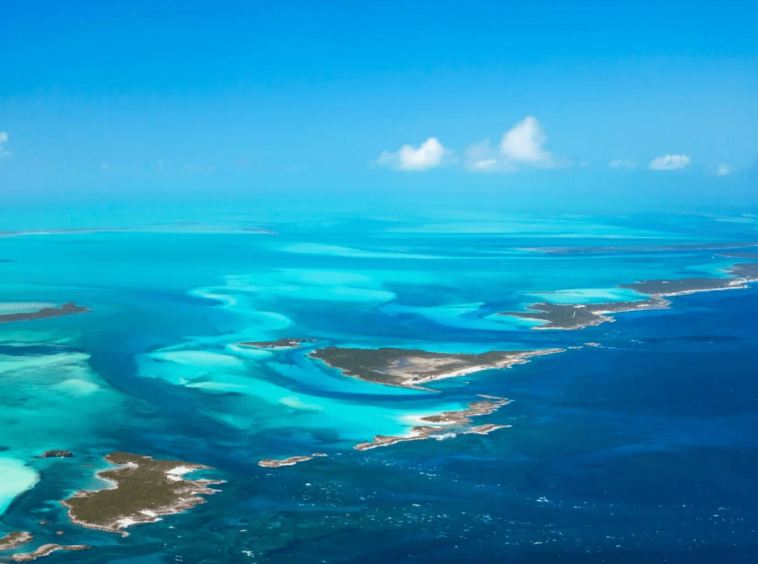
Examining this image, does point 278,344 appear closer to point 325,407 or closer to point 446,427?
point 325,407

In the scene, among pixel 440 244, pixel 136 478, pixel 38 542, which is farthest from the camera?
pixel 440 244

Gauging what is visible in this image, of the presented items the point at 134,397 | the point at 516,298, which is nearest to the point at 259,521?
the point at 134,397

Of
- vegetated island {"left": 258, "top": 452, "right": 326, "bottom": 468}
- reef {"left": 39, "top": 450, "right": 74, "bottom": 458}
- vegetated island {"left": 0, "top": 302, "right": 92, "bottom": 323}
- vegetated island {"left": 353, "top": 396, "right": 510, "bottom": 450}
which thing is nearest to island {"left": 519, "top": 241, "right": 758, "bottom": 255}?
vegetated island {"left": 0, "top": 302, "right": 92, "bottom": 323}

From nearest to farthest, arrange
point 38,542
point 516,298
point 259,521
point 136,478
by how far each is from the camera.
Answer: point 38,542
point 259,521
point 136,478
point 516,298

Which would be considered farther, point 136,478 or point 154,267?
point 154,267

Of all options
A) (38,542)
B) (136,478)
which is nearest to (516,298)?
(136,478)

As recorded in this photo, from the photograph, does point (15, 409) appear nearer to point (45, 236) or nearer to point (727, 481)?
point (727, 481)

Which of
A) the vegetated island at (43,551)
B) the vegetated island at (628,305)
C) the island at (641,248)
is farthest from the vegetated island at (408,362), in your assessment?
the island at (641,248)
